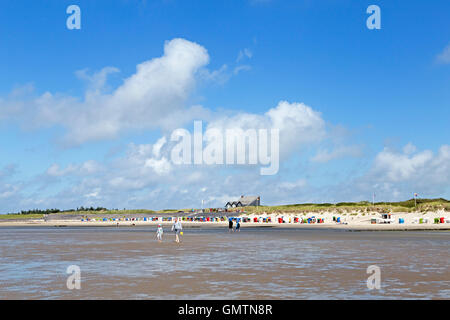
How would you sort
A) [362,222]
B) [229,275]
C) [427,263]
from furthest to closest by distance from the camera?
1. [362,222]
2. [427,263]
3. [229,275]

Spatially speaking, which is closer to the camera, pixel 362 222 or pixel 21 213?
pixel 362 222

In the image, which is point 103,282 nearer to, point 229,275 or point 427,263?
point 229,275

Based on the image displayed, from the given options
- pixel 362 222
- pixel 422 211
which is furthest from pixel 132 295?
pixel 422 211

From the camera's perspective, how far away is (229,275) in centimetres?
1872

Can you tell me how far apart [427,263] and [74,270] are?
1769cm

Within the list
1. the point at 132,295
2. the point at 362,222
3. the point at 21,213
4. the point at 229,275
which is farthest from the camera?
the point at 21,213
